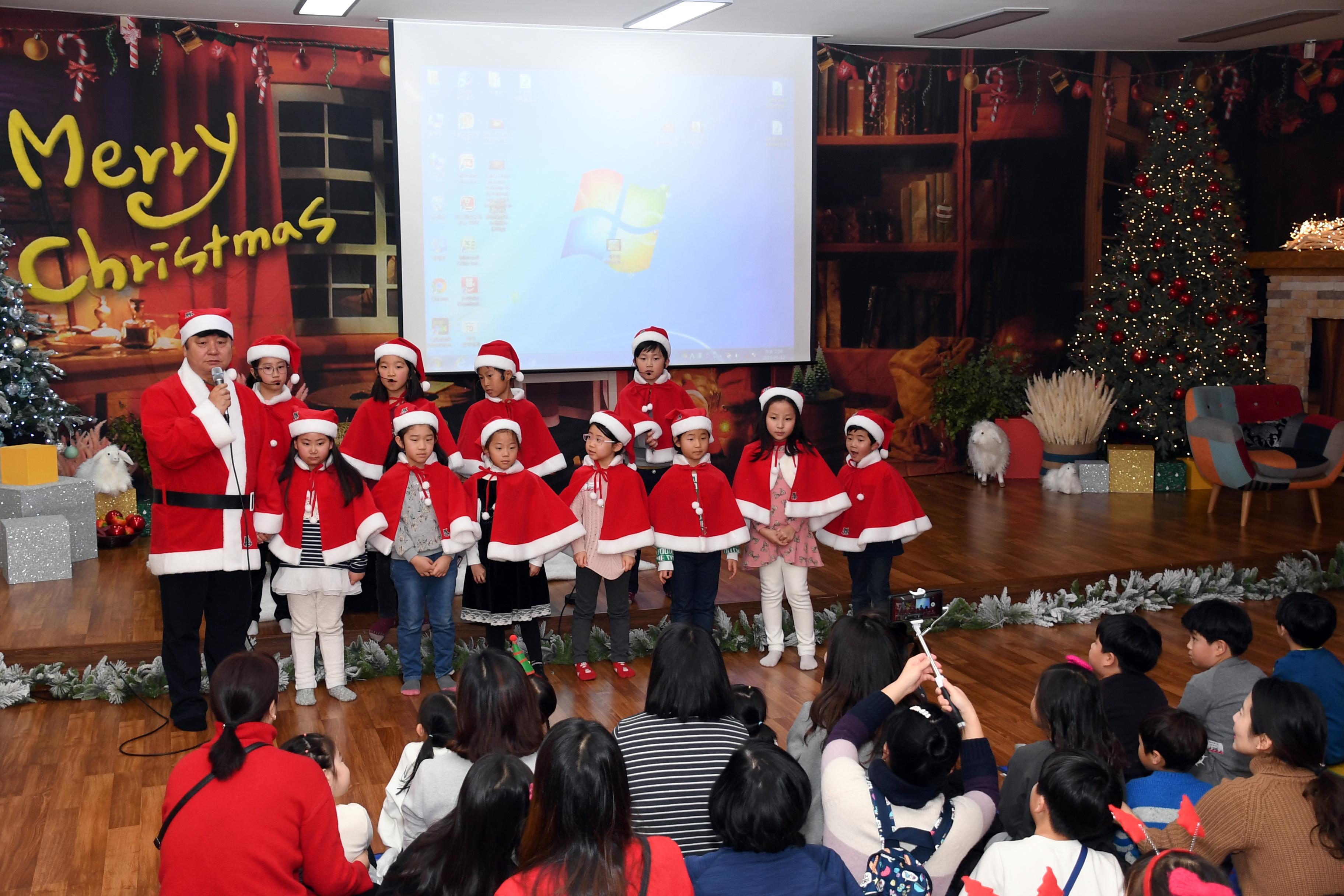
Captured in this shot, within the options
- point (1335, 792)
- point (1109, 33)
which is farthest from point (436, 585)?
point (1109, 33)

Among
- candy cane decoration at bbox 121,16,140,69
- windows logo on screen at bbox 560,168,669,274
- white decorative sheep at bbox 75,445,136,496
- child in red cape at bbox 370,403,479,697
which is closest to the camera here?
child in red cape at bbox 370,403,479,697

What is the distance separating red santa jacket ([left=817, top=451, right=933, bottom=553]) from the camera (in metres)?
4.98

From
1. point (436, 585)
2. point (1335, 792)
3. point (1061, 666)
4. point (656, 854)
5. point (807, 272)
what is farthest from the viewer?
point (807, 272)

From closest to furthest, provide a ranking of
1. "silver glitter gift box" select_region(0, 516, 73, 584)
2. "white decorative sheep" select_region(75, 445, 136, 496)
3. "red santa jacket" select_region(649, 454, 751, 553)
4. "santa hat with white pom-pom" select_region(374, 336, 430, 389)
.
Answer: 1. "red santa jacket" select_region(649, 454, 751, 553)
2. "santa hat with white pom-pom" select_region(374, 336, 430, 389)
3. "silver glitter gift box" select_region(0, 516, 73, 584)
4. "white decorative sheep" select_region(75, 445, 136, 496)

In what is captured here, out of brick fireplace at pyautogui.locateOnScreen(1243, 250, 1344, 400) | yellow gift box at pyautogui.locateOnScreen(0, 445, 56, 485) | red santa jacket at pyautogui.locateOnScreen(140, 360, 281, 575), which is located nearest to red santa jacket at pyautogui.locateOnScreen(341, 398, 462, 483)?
red santa jacket at pyautogui.locateOnScreen(140, 360, 281, 575)

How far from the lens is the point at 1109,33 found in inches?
318

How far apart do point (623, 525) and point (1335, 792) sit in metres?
2.82

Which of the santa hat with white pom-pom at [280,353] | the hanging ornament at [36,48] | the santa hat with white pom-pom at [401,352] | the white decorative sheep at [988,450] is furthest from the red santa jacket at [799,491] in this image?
the hanging ornament at [36,48]

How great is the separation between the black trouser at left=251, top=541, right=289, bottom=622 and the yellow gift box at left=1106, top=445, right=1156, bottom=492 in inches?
228

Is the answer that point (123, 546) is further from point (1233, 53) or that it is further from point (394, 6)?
point (1233, 53)

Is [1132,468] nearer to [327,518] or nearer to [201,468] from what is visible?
[327,518]

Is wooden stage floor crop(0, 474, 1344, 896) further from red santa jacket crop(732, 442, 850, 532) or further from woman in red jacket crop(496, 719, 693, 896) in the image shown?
woman in red jacket crop(496, 719, 693, 896)

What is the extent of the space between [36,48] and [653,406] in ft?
13.6

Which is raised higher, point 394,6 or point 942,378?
point 394,6
